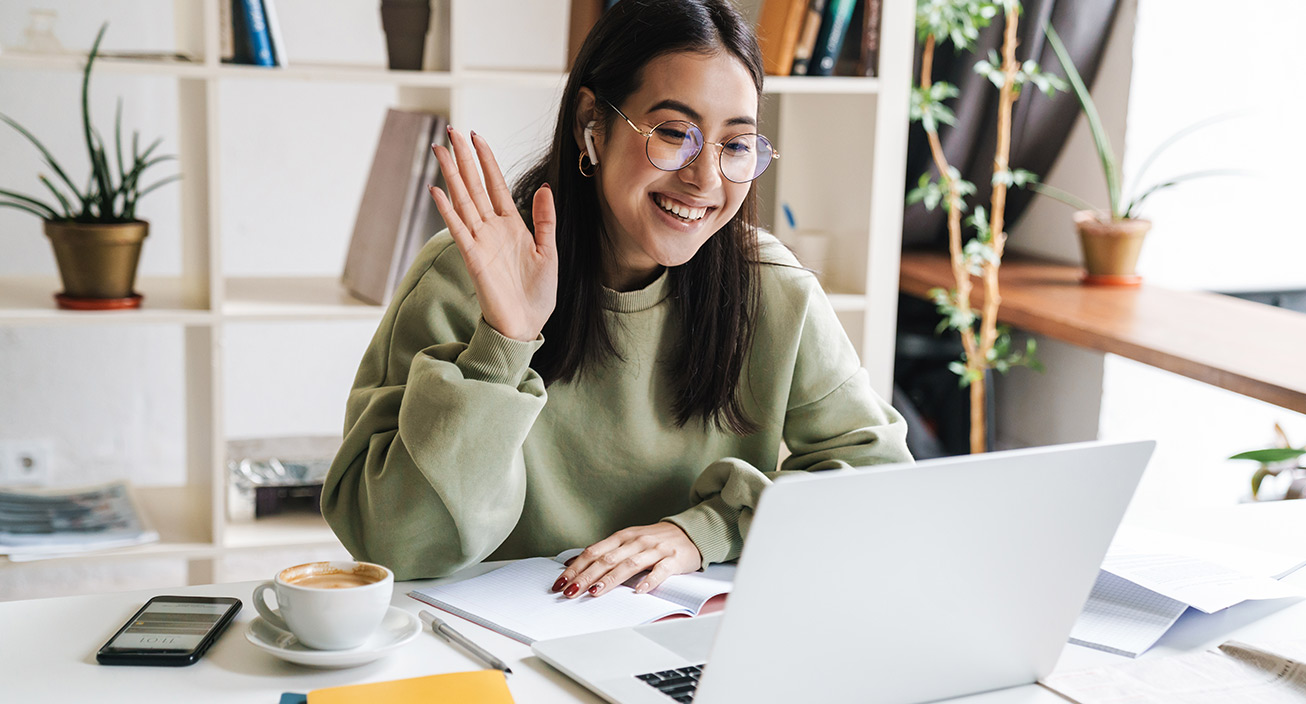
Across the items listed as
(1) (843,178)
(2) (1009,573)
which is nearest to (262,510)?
(1) (843,178)

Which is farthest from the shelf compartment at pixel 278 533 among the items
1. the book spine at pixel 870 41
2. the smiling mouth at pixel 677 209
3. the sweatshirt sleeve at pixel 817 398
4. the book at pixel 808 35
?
the book spine at pixel 870 41

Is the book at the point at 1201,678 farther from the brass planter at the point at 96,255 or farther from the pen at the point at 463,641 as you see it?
the brass planter at the point at 96,255

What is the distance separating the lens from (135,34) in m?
2.57

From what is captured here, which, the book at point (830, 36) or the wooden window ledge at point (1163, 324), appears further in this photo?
the book at point (830, 36)

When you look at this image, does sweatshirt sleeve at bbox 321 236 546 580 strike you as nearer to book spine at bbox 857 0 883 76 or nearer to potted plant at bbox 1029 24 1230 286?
book spine at bbox 857 0 883 76

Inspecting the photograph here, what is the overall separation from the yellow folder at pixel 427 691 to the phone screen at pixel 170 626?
0.51ft

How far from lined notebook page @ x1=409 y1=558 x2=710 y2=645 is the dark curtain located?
208 centimetres

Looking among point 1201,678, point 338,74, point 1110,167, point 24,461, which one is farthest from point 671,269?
point 24,461

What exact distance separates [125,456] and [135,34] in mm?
959

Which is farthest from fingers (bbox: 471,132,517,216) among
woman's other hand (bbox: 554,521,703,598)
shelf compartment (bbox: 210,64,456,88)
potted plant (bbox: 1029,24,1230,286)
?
potted plant (bbox: 1029,24,1230,286)

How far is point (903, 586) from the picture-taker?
2.60 feet

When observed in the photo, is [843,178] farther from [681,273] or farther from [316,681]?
[316,681]

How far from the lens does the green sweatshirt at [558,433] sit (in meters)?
1.14

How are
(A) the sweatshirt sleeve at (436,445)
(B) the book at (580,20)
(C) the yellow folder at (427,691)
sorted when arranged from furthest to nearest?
(B) the book at (580,20) → (A) the sweatshirt sleeve at (436,445) → (C) the yellow folder at (427,691)
